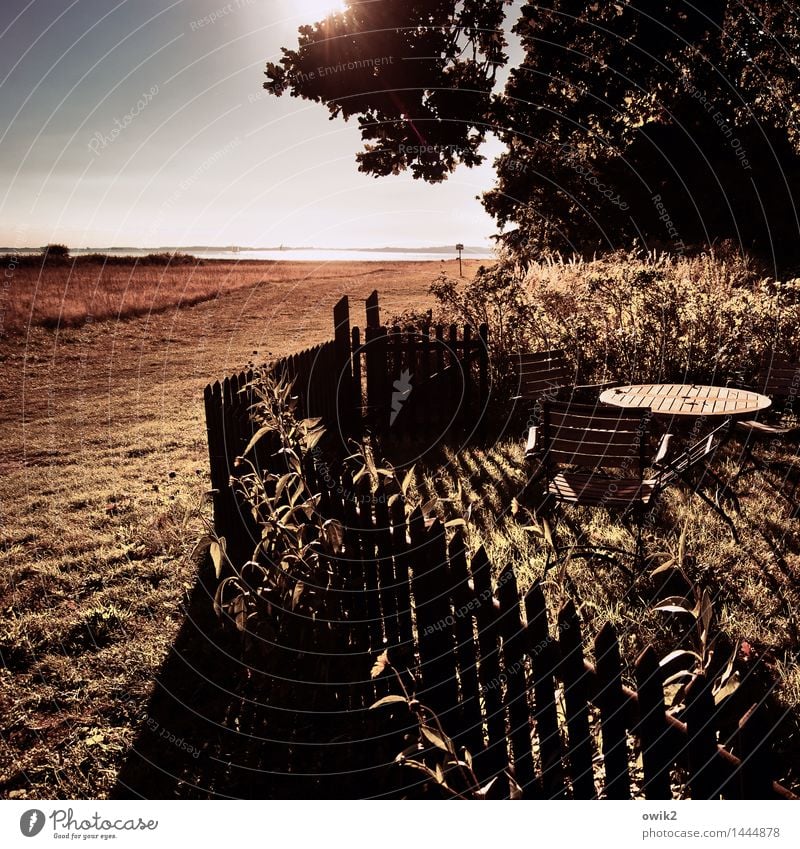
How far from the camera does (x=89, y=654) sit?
11.3 ft

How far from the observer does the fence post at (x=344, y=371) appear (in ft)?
23.6

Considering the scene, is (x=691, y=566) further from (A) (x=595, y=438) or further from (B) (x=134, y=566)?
(B) (x=134, y=566)

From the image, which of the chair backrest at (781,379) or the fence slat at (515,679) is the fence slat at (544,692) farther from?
the chair backrest at (781,379)

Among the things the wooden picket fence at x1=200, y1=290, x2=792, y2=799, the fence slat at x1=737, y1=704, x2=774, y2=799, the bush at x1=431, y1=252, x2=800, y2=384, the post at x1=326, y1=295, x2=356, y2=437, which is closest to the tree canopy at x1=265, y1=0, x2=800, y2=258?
the bush at x1=431, y1=252, x2=800, y2=384

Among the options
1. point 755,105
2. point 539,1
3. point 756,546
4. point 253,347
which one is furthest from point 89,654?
point 755,105

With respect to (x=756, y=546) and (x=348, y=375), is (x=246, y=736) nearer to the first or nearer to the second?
(x=756, y=546)

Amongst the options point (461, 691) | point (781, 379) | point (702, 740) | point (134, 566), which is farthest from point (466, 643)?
point (781, 379)

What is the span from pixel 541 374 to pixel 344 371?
7.59 feet

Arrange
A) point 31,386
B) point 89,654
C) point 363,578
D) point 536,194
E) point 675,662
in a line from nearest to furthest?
point 675,662 → point 363,578 → point 89,654 → point 31,386 → point 536,194

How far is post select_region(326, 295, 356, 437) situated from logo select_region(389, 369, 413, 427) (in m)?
0.50

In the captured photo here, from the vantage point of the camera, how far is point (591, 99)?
18.6 meters

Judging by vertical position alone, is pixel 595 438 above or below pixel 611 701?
above
